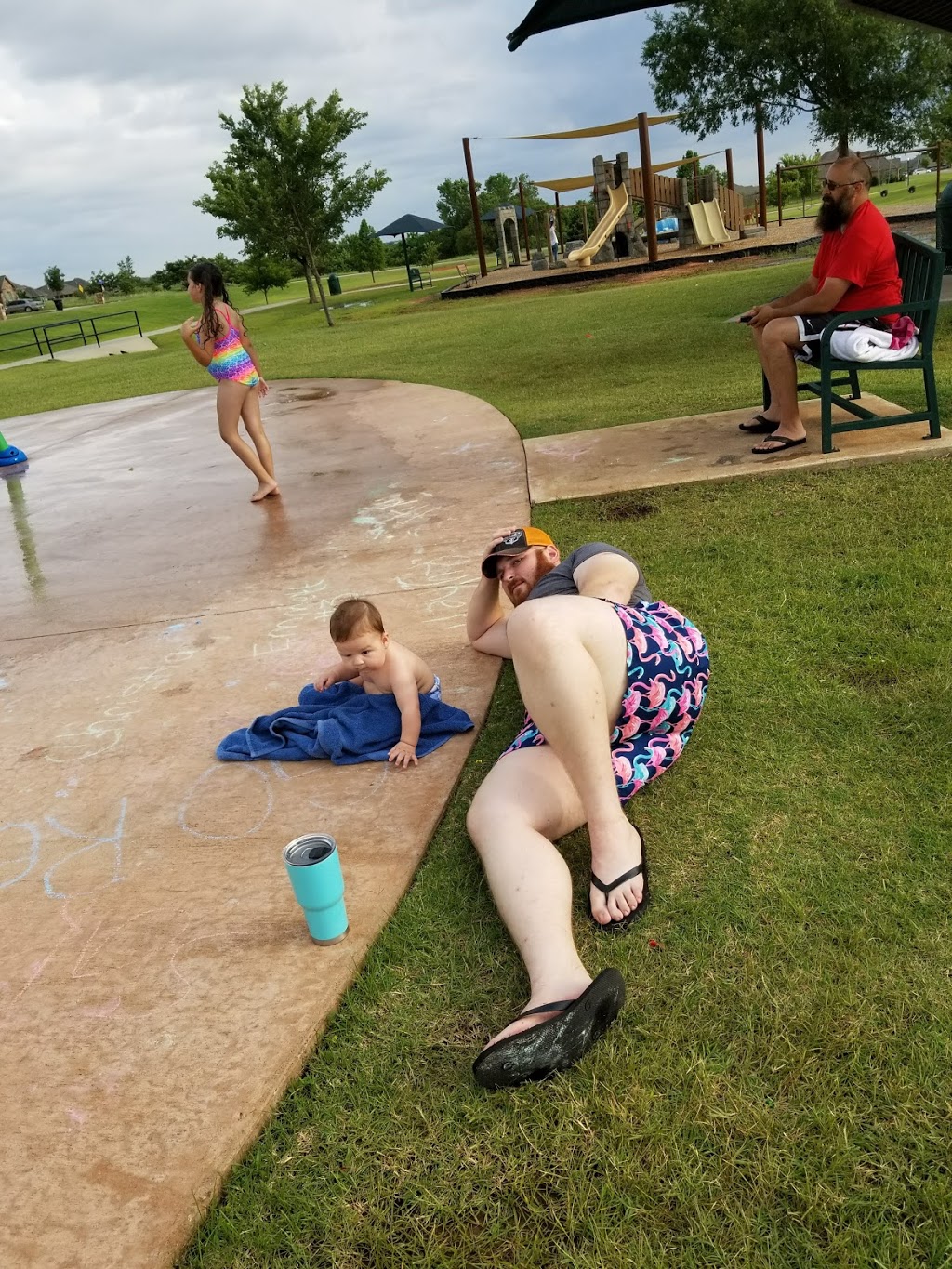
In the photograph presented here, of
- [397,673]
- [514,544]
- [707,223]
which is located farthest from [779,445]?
[707,223]

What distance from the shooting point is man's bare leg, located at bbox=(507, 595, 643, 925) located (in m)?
2.07

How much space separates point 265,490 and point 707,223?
21083 mm

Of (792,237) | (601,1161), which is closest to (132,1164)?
(601,1161)

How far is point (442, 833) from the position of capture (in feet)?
8.21

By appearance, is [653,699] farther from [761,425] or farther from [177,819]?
[761,425]

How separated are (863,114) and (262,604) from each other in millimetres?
27582

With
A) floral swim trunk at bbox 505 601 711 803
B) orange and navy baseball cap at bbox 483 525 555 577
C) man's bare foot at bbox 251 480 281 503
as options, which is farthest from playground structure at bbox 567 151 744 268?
floral swim trunk at bbox 505 601 711 803

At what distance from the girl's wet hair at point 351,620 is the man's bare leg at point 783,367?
9.64 ft

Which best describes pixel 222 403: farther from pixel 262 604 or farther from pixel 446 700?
pixel 446 700

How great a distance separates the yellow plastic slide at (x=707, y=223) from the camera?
2347 cm

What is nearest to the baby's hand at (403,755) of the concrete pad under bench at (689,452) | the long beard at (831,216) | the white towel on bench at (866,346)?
the concrete pad under bench at (689,452)

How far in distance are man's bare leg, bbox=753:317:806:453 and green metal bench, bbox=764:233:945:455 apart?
16 cm

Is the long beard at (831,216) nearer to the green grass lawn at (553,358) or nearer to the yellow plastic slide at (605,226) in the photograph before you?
the green grass lawn at (553,358)

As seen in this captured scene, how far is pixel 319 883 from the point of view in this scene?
2.01 m
